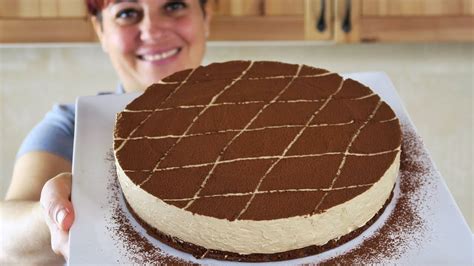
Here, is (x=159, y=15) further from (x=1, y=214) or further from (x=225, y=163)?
(x=225, y=163)

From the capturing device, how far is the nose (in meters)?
2.02

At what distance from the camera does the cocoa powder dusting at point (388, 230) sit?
3.90ft

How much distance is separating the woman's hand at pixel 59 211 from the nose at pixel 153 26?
0.74 m

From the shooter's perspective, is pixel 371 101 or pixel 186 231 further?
pixel 371 101

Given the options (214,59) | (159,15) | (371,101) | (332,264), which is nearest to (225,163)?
(332,264)

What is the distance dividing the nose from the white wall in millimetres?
1357

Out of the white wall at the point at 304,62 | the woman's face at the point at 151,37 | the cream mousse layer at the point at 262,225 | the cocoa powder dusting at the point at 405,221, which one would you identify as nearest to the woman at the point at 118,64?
the woman's face at the point at 151,37

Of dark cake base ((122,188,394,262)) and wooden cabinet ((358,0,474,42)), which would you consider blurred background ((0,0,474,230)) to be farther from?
dark cake base ((122,188,394,262))

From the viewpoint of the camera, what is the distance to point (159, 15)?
2.04 meters

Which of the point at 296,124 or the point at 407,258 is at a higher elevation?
the point at 296,124

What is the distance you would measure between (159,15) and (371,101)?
0.79 meters

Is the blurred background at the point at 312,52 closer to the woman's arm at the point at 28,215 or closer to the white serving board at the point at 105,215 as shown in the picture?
the woman's arm at the point at 28,215

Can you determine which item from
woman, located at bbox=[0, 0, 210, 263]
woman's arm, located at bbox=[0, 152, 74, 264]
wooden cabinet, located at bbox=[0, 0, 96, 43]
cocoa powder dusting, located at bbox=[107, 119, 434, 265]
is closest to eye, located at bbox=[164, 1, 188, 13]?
woman, located at bbox=[0, 0, 210, 263]

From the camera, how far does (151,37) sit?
2035 mm
